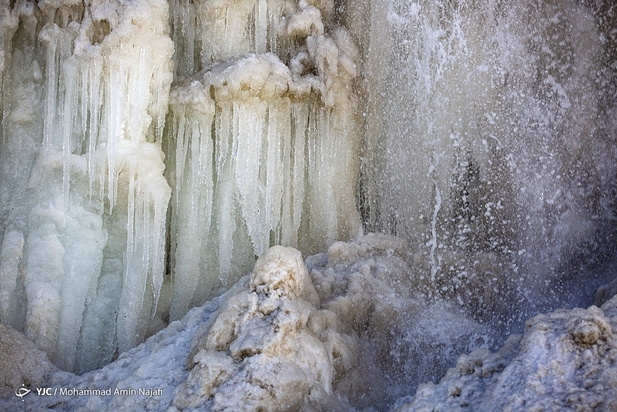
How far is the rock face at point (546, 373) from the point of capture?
15.9 ft

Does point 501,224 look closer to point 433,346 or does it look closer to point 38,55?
point 433,346

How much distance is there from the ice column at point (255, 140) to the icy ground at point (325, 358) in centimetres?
95

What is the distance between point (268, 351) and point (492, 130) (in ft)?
13.9

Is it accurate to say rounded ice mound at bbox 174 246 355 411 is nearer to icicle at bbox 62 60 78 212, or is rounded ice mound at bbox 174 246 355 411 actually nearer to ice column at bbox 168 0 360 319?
ice column at bbox 168 0 360 319

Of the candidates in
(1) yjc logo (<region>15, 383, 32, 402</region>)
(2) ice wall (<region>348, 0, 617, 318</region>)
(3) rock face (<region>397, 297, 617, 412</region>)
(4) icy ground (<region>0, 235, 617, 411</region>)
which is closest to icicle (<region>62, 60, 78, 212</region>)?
(4) icy ground (<region>0, 235, 617, 411</region>)

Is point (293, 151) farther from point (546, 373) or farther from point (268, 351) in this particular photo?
point (546, 373)

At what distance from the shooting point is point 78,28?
26.2ft

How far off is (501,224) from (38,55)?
217 inches

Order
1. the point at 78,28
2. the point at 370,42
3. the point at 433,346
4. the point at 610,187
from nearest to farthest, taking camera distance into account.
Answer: the point at 433,346 < the point at 78,28 < the point at 610,187 < the point at 370,42

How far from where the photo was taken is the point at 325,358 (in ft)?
20.4

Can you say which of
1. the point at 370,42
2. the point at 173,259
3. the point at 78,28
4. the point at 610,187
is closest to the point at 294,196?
the point at 173,259

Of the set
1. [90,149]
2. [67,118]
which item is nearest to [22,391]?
[90,149]

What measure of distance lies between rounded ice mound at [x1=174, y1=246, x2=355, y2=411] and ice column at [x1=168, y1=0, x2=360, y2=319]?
192 cm

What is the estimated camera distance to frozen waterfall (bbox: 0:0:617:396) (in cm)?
792
